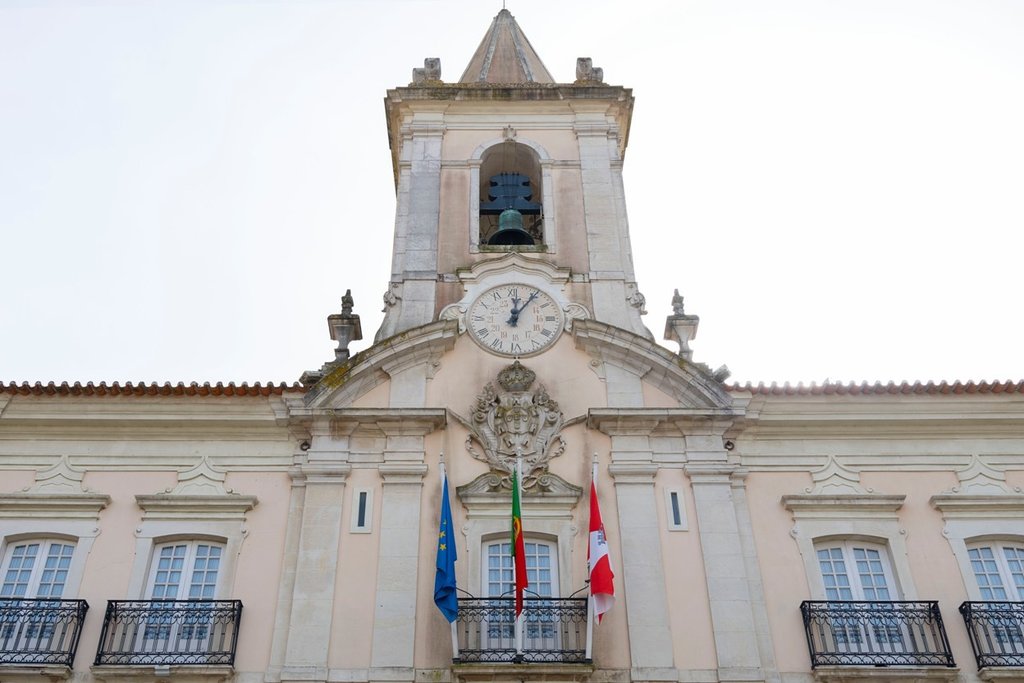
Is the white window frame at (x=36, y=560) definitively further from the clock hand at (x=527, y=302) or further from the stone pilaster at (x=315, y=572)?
the clock hand at (x=527, y=302)

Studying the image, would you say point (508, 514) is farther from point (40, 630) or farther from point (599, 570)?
point (40, 630)

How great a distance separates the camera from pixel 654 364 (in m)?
12.0

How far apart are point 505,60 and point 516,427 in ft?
30.4

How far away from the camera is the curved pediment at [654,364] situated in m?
11.7

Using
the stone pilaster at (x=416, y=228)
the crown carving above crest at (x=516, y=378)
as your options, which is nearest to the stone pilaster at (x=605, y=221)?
the crown carving above crest at (x=516, y=378)

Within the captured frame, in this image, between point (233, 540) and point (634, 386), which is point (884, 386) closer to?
point (634, 386)

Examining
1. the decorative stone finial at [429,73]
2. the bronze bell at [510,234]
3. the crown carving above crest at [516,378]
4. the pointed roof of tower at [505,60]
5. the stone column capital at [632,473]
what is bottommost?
the stone column capital at [632,473]

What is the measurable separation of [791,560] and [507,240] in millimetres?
6127

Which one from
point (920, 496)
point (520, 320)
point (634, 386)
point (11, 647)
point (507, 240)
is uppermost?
point (507, 240)

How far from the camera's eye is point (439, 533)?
34.7ft

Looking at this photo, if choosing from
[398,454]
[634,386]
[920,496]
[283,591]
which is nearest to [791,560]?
[920,496]

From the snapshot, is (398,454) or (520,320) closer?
(398,454)

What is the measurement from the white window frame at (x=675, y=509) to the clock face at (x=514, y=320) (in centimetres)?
258

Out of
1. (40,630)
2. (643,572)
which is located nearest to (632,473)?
(643,572)
